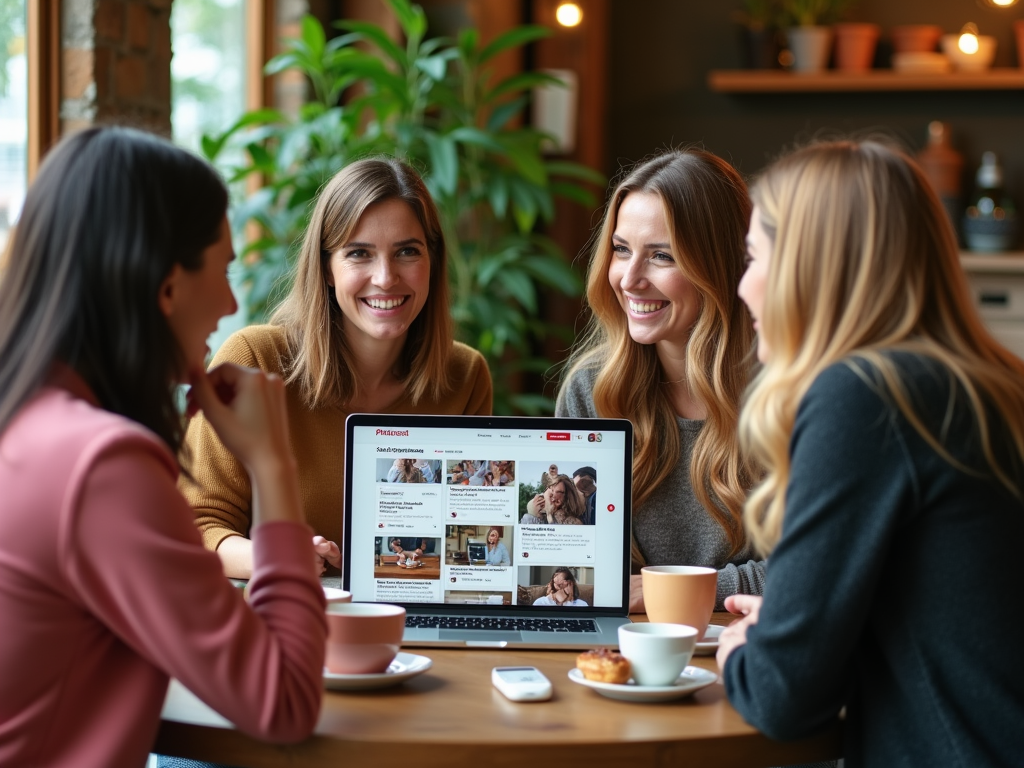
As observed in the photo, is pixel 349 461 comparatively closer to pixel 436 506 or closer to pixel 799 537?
pixel 436 506

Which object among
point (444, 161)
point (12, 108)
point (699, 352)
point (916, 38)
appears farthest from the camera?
→ point (916, 38)

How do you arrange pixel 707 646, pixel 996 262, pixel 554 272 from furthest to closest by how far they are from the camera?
pixel 996 262
pixel 554 272
pixel 707 646

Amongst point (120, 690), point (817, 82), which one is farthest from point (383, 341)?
point (817, 82)

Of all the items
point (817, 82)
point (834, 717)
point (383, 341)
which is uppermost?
point (817, 82)

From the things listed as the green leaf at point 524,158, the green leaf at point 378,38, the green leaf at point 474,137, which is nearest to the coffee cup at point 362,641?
the green leaf at point 474,137

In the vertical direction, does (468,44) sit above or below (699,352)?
above

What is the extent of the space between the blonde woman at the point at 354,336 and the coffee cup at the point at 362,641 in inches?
25.9

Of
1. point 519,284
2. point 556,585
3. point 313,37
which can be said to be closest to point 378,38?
point 313,37

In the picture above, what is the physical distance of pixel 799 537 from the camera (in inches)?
41.9

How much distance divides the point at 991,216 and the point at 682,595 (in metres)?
3.69

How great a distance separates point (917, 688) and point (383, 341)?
119 centimetres

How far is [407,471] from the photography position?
1.53 metres

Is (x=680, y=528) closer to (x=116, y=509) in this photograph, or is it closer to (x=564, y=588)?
(x=564, y=588)

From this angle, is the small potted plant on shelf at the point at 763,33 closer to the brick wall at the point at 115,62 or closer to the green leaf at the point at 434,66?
the green leaf at the point at 434,66
